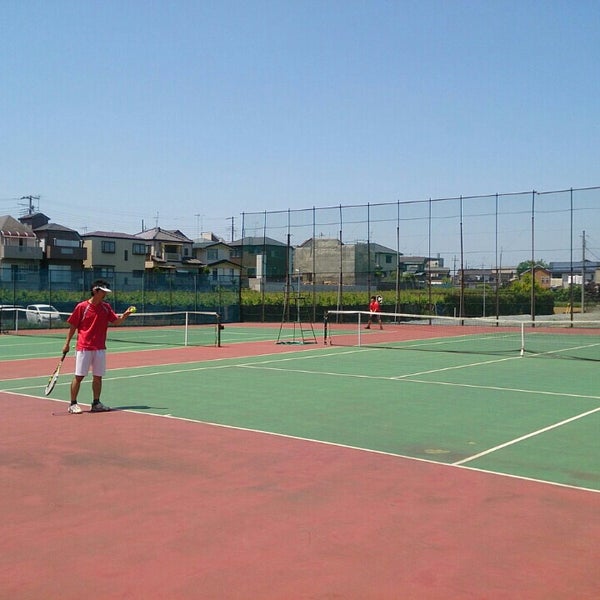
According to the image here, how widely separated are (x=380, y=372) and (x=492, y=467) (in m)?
8.29

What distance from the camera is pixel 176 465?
740cm

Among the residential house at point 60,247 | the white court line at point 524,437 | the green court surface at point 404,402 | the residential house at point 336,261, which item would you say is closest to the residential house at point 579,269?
the residential house at point 336,261

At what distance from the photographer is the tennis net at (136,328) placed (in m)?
25.6

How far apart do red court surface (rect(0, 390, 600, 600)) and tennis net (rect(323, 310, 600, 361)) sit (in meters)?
11.8

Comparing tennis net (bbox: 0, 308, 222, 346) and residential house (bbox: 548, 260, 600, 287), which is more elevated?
residential house (bbox: 548, 260, 600, 287)

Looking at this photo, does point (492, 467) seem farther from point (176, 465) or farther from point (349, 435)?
point (176, 465)

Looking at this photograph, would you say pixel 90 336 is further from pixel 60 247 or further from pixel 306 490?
pixel 60 247

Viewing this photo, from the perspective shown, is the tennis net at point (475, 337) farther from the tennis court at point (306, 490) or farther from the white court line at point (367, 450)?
the white court line at point (367, 450)

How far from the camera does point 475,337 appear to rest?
28.5 metres

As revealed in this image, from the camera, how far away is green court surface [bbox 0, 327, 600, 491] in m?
8.11

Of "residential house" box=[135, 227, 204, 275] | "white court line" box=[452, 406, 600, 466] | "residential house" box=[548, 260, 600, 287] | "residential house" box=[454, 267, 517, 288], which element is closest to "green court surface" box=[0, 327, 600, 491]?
"white court line" box=[452, 406, 600, 466]

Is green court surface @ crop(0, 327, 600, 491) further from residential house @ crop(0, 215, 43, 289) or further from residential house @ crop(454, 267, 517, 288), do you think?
residential house @ crop(0, 215, 43, 289)

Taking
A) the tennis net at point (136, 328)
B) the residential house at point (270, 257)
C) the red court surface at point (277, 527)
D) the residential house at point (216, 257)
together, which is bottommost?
the red court surface at point (277, 527)

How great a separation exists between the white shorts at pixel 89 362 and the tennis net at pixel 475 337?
9771 millimetres
